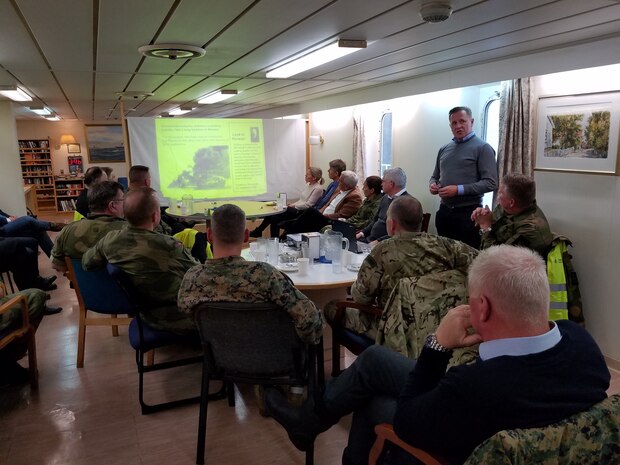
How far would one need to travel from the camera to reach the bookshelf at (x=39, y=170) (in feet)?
40.8

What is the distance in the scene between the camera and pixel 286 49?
3.38 metres

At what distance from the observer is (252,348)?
2088mm

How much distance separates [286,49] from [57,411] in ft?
9.26

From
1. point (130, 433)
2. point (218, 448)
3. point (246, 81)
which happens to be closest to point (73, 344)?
point (130, 433)

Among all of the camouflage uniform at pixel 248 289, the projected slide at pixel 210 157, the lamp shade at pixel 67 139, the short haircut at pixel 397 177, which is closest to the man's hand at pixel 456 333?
the camouflage uniform at pixel 248 289

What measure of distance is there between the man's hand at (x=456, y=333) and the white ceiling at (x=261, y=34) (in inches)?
62.6

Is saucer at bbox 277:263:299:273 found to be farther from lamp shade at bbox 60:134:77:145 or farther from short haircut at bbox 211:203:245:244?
lamp shade at bbox 60:134:77:145

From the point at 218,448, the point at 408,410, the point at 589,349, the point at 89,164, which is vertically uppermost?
the point at 89,164

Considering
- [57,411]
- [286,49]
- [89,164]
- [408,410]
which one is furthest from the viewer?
[89,164]

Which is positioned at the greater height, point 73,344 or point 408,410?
point 408,410

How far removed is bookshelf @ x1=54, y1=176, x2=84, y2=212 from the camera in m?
12.2

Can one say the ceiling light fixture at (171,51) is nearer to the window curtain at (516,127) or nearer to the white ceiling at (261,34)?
the white ceiling at (261,34)

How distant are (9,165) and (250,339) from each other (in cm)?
616

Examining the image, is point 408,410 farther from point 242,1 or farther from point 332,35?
point 332,35
